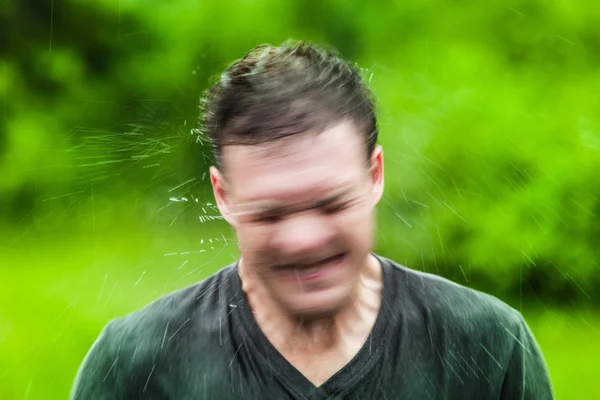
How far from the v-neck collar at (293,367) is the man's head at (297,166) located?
3 centimetres

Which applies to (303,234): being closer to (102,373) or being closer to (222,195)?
(222,195)

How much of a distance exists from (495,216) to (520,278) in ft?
0.25

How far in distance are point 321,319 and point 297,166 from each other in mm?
169

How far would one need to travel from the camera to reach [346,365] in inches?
21.6

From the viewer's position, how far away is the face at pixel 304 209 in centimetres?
49

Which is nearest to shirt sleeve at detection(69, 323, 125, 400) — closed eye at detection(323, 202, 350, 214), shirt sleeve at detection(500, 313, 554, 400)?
closed eye at detection(323, 202, 350, 214)

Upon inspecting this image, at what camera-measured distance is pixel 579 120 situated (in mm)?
790

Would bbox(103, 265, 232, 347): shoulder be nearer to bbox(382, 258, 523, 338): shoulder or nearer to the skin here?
the skin

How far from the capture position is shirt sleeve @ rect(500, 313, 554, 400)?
0.58m

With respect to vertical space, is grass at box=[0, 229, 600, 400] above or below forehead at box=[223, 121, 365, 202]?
below

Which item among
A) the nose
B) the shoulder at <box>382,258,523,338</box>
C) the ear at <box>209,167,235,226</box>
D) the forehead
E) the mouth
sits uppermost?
the forehead

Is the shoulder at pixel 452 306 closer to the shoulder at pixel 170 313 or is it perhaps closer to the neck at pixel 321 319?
the neck at pixel 321 319

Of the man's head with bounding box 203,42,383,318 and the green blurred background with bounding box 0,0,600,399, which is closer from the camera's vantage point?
the man's head with bounding box 203,42,383,318

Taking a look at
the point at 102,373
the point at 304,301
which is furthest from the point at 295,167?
the point at 102,373
